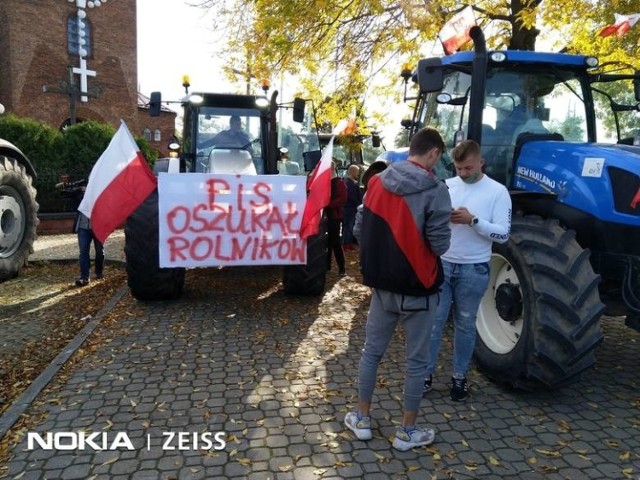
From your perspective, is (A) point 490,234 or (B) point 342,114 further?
(B) point 342,114

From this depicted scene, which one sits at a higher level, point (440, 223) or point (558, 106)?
point (558, 106)

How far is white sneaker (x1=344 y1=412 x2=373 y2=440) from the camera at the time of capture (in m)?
3.18

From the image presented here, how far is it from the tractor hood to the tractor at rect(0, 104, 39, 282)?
689 cm

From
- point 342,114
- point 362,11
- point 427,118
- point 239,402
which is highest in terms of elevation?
point 362,11

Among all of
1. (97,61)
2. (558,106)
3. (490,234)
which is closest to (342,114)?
(558,106)

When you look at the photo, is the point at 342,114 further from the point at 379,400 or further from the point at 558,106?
the point at 379,400

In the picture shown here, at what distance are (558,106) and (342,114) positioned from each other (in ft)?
26.2

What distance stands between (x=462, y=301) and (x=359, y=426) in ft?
3.70

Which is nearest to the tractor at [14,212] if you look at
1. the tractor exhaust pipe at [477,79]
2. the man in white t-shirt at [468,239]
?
the tractor exhaust pipe at [477,79]

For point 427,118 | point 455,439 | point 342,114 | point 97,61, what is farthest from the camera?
point 97,61

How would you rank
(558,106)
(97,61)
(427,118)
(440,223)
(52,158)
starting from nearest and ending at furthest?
(440,223)
(558,106)
(427,118)
(52,158)
(97,61)

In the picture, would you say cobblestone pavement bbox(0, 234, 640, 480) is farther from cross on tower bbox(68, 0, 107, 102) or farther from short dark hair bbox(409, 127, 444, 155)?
cross on tower bbox(68, 0, 107, 102)

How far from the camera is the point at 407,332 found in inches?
121

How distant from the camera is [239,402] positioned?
367 centimetres
